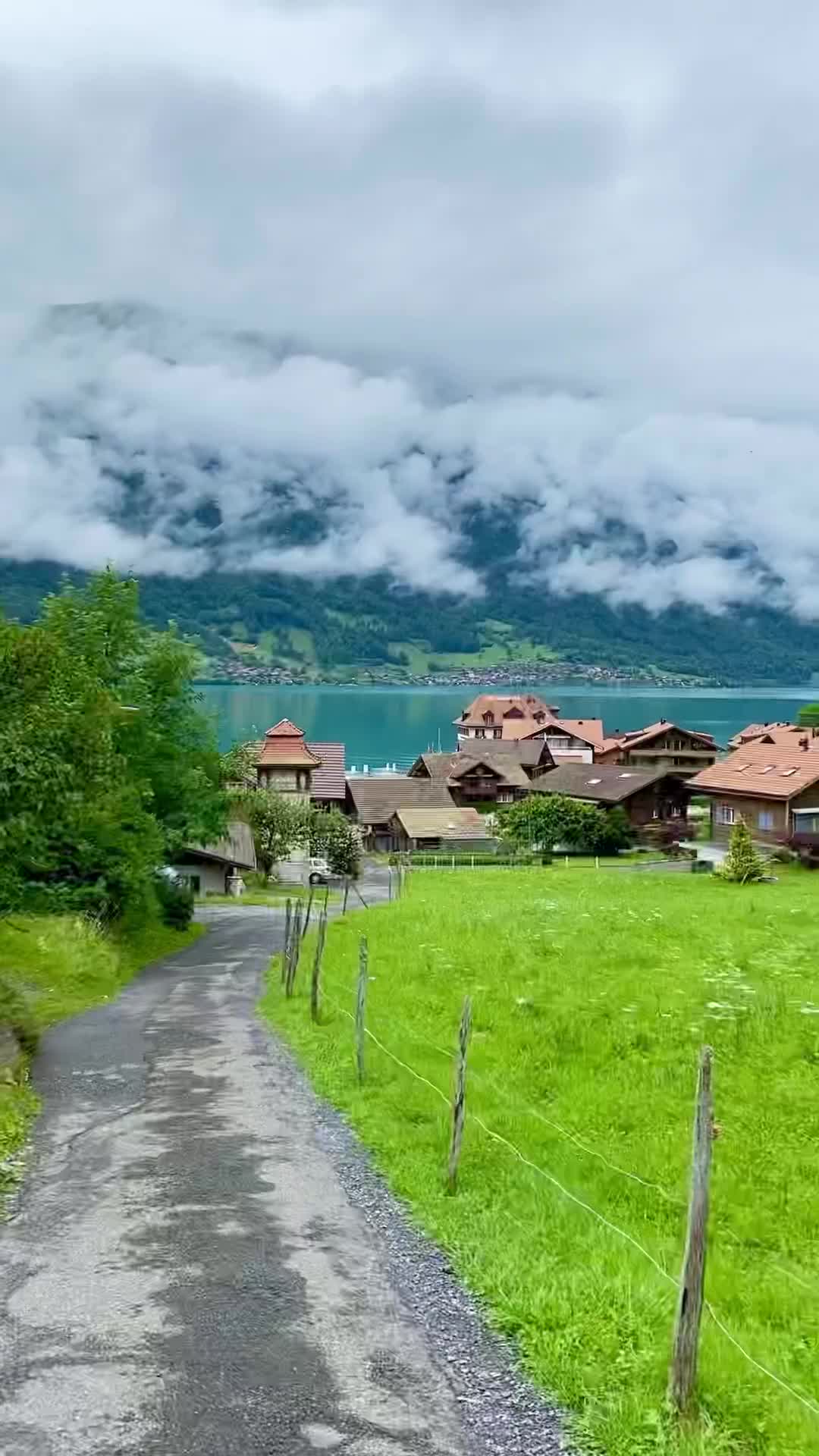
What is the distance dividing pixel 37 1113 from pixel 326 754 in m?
109

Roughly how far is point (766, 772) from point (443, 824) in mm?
29073

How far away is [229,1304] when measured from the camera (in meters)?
10.1

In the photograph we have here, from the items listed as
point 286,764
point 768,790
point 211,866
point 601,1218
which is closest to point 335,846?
point 211,866

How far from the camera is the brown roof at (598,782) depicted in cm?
9875

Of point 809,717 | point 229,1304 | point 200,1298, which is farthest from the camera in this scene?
point 809,717

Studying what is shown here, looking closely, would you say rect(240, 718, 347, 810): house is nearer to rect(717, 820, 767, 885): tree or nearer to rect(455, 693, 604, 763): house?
rect(455, 693, 604, 763): house

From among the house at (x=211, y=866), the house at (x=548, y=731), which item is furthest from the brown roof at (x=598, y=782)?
the house at (x=548, y=731)

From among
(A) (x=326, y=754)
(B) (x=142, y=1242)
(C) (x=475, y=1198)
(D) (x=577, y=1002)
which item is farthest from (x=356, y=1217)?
(A) (x=326, y=754)

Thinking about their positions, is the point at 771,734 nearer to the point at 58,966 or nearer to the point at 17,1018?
the point at 58,966

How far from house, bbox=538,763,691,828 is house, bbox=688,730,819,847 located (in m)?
9.46

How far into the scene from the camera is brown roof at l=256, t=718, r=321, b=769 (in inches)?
4498

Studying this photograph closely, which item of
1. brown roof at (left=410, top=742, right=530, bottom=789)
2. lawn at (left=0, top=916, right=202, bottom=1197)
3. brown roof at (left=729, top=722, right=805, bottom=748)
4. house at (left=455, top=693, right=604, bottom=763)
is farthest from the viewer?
house at (left=455, top=693, right=604, bottom=763)

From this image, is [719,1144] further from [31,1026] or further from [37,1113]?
[31,1026]

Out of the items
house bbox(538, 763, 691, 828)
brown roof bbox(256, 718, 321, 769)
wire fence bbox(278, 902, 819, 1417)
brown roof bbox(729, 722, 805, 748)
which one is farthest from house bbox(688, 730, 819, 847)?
wire fence bbox(278, 902, 819, 1417)
